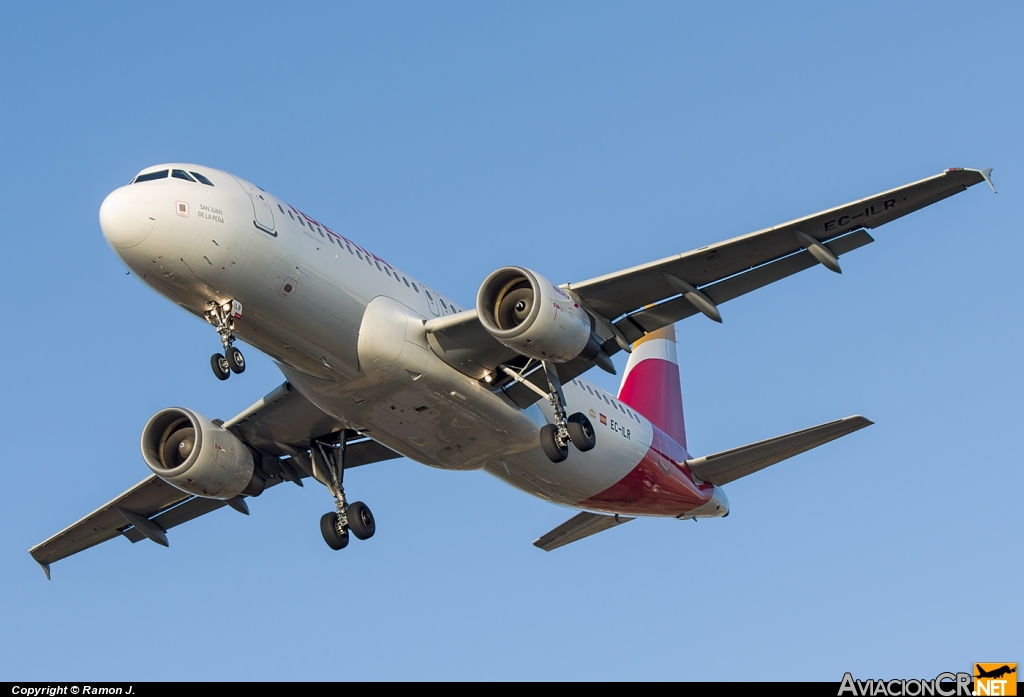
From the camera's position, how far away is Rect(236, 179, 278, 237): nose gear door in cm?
2466

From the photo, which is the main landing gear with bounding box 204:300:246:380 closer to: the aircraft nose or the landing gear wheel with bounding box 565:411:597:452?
the aircraft nose

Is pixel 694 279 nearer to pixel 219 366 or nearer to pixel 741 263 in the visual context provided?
pixel 741 263

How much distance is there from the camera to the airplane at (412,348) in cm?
2438

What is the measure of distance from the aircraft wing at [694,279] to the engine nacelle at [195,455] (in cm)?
711

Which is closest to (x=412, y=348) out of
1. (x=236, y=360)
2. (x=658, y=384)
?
(x=236, y=360)

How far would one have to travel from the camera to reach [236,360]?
80.2 ft

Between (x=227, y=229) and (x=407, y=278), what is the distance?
4574 millimetres

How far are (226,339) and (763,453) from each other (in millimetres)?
14329

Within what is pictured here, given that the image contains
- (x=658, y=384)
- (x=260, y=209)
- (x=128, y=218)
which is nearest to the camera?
(x=128, y=218)

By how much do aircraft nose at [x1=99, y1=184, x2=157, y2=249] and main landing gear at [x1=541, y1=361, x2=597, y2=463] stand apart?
8.74m

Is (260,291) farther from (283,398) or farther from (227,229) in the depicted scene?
(283,398)

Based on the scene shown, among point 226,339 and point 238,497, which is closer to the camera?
point 226,339

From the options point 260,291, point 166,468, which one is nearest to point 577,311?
point 260,291

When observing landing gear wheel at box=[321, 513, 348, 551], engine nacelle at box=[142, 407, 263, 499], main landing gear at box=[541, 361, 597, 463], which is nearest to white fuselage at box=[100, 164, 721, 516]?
main landing gear at box=[541, 361, 597, 463]
